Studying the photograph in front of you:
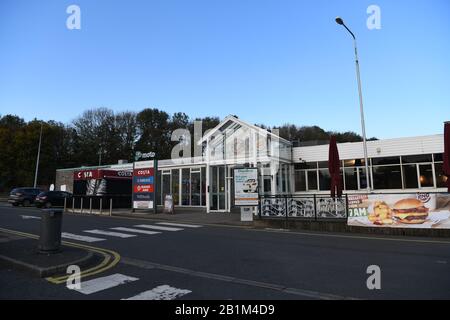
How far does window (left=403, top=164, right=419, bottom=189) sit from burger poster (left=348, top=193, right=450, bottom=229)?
353 inches

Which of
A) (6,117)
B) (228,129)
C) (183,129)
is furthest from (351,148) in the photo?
(6,117)

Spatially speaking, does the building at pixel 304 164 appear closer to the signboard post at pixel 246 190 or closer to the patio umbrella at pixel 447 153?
the signboard post at pixel 246 190

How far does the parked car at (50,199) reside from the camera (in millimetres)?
28734

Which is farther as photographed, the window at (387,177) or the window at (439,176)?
the window at (387,177)

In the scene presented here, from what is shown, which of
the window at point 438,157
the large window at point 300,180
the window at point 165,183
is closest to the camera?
the window at point 438,157

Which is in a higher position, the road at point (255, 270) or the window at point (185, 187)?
the window at point (185, 187)

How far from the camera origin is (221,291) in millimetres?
5961

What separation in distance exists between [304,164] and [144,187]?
11487mm

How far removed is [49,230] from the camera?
8.64 metres

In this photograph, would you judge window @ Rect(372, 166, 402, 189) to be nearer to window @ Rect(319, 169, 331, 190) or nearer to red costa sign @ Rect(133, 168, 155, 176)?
window @ Rect(319, 169, 331, 190)

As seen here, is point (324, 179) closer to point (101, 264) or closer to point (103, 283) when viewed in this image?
point (101, 264)

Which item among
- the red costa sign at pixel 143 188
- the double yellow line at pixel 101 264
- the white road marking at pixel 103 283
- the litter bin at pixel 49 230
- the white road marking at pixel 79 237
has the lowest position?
the white road marking at pixel 103 283

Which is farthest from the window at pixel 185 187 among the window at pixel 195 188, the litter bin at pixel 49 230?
the litter bin at pixel 49 230
